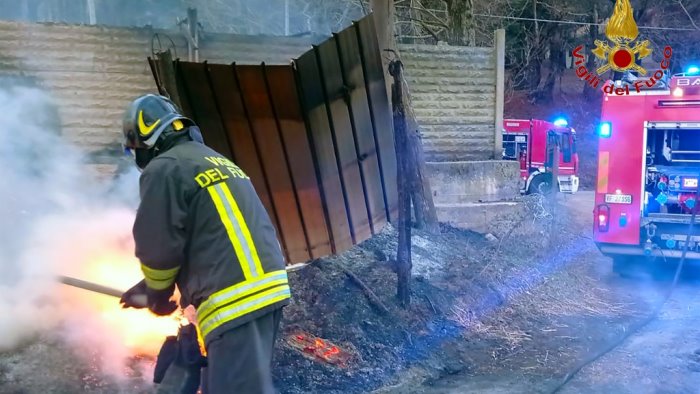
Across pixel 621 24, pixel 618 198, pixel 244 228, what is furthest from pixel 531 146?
pixel 244 228

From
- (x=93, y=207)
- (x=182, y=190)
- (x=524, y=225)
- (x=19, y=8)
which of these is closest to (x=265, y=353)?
(x=182, y=190)

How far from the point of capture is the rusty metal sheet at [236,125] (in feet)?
17.4

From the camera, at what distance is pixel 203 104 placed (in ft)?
17.8

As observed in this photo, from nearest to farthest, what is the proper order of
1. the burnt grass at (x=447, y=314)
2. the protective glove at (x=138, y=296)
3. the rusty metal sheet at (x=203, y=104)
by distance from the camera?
the protective glove at (x=138, y=296) < the burnt grass at (x=447, y=314) < the rusty metal sheet at (x=203, y=104)

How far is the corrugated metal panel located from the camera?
534 centimetres

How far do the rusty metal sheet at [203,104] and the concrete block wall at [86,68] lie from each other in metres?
2.84

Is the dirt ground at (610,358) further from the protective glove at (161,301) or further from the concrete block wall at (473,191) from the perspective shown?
the protective glove at (161,301)

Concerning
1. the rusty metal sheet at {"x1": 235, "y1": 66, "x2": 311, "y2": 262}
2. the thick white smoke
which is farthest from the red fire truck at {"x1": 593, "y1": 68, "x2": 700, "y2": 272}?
the thick white smoke

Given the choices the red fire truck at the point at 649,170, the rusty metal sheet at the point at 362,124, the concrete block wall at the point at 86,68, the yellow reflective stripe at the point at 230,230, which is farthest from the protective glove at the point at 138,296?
the red fire truck at the point at 649,170

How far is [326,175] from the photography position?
582 centimetres

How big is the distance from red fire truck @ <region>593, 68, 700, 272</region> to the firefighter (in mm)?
6949

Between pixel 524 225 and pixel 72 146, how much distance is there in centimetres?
627

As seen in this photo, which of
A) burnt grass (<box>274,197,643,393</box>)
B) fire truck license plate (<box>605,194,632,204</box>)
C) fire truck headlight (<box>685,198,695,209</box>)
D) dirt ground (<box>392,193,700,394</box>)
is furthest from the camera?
fire truck license plate (<box>605,194,632,204</box>)

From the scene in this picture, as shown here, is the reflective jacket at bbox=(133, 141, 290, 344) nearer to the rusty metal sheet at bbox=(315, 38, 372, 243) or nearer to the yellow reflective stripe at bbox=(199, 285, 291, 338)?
the yellow reflective stripe at bbox=(199, 285, 291, 338)
